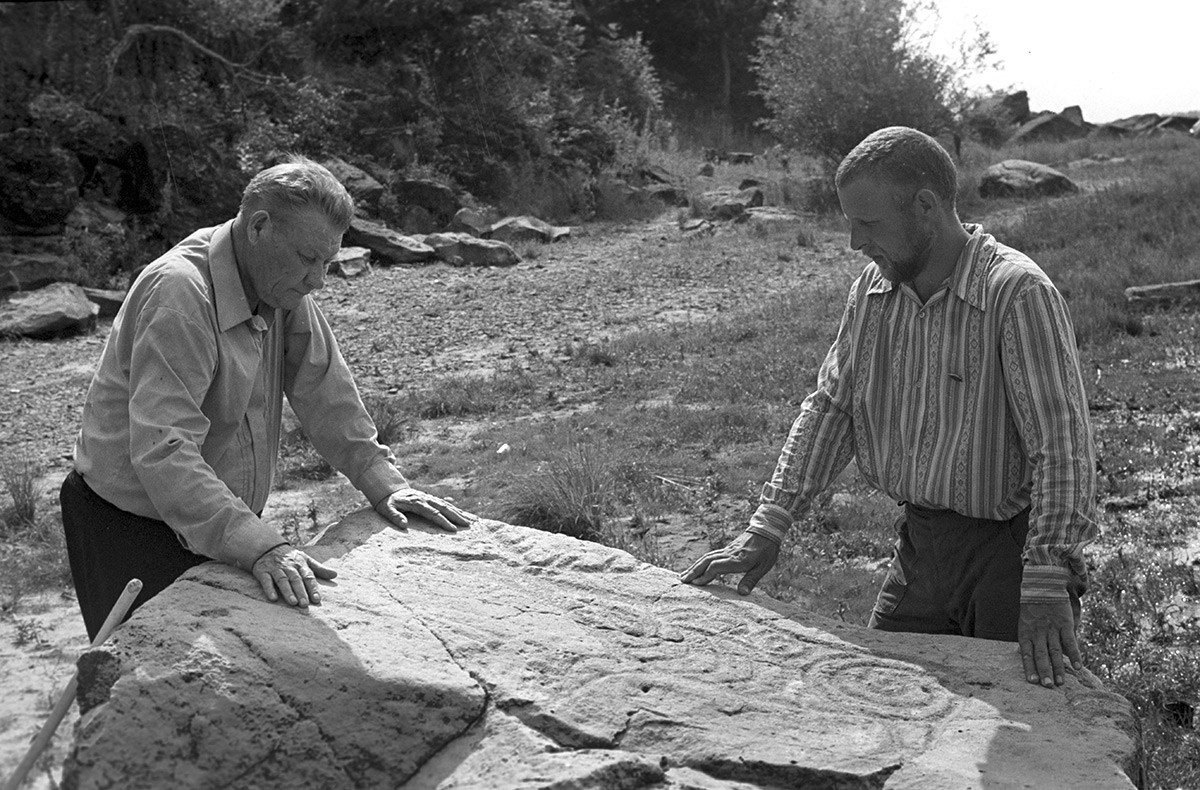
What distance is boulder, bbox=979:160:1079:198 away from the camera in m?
21.5

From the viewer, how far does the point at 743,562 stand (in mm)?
3930

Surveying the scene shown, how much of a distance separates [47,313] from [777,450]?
8559 mm

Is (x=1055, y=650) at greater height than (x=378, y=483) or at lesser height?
lesser

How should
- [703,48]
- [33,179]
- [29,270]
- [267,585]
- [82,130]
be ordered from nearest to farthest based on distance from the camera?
[267,585] < [29,270] < [33,179] < [82,130] < [703,48]

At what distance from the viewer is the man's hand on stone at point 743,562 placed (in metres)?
3.93

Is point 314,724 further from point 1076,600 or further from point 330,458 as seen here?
point 1076,600

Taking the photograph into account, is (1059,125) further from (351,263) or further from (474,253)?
(351,263)

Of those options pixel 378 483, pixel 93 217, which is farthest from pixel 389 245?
pixel 378 483

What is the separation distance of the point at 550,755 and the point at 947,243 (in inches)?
71.2

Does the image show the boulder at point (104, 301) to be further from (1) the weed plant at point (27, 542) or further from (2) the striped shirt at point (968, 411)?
(2) the striped shirt at point (968, 411)

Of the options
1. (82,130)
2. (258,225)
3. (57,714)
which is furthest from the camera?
(82,130)

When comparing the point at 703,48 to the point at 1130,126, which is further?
the point at 703,48

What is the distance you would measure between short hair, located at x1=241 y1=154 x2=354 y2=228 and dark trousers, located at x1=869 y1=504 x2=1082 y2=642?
6.44 feet

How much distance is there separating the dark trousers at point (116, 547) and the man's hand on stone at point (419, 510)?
26.1 inches
